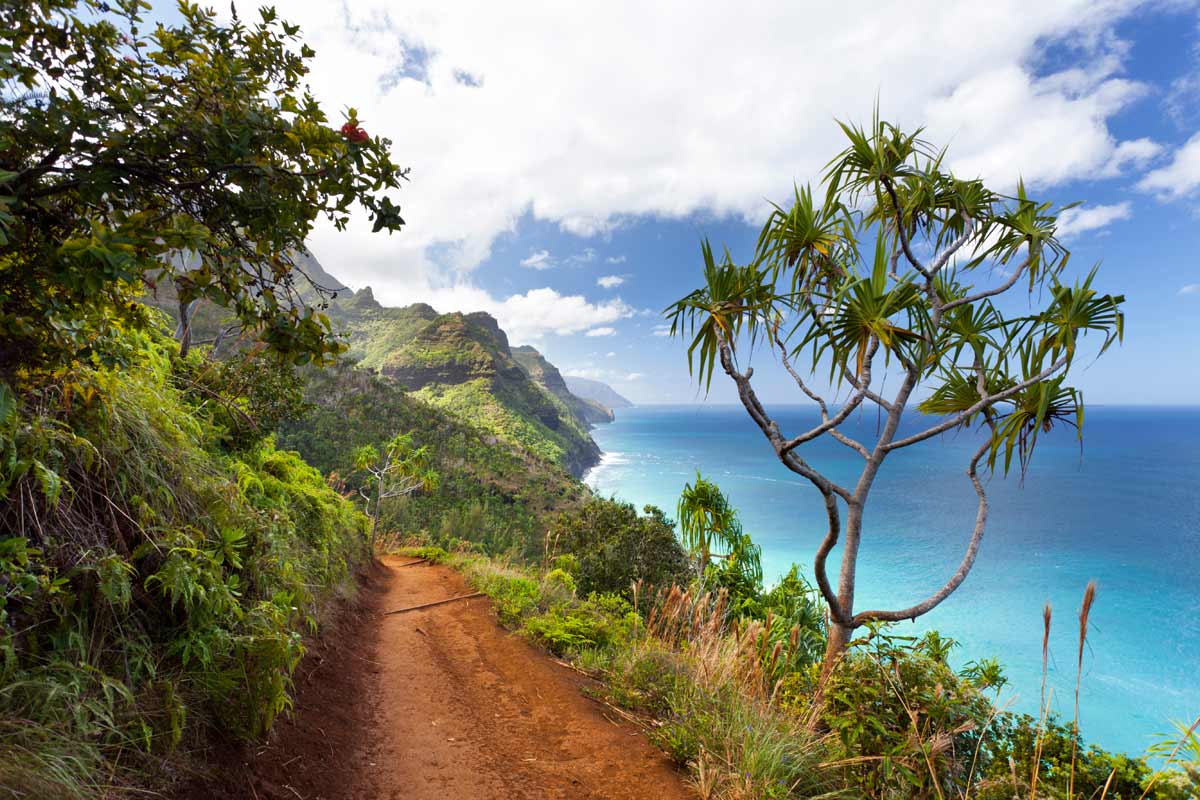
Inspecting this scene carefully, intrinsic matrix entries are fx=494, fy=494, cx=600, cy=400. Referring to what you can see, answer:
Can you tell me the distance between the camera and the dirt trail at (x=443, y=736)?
2.96 meters

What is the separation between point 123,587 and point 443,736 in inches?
103

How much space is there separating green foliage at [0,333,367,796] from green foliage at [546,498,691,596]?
33.2ft

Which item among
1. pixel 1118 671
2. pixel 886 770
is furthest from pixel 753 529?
pixel 886 770

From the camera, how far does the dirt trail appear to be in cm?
296

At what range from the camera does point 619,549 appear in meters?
13.8

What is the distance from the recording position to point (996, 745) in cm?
304

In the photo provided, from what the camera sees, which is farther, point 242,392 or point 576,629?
point 242,392

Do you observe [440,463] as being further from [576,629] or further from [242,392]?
[576,629]

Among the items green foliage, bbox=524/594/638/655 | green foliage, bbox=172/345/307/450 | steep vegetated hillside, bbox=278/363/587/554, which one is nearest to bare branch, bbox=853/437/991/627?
green foliage, bbox=524/594/638/655

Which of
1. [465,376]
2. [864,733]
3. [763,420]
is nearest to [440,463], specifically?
[763,420]

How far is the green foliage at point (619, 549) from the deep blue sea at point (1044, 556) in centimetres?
775

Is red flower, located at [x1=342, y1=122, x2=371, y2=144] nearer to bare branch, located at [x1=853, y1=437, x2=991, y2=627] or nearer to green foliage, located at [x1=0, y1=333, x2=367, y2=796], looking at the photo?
green foliage, located at [x1=0, y1=333, x2=367, y2=796]

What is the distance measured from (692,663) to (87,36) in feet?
16.8

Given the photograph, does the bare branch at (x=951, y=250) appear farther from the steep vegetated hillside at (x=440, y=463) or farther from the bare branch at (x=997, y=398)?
the steep vegetated hillside at (x=440, y=463)
